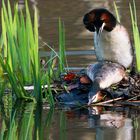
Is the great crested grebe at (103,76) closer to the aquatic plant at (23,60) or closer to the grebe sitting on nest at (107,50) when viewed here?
the grebe sitting on nest at (107,50)

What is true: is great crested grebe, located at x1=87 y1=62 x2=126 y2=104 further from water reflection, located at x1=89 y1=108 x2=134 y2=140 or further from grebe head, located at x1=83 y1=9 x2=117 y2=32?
grebe head, located at x1=83 y1=9 x2=117 y2=32

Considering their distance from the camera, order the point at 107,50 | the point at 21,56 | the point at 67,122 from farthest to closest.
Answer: the point at 107,50
the point at 21,56
the point at 67,122

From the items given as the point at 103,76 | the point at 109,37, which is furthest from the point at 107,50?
the point at 103,76

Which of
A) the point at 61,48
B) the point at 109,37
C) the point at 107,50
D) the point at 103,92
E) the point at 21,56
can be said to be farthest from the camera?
the point at 61,48

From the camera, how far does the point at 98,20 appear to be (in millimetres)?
10297

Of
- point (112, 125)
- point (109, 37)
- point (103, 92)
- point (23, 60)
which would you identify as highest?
point (109, 37)

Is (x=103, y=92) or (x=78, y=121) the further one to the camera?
(x=103, y=92)

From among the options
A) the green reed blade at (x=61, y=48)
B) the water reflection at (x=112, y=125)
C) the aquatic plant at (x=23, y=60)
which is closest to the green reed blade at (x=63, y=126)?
the water reflection at (x=112, y=125)

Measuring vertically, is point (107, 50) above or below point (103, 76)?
above

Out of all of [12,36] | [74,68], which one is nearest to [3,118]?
[12,36]

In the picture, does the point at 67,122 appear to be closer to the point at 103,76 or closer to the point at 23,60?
the point at 103,76

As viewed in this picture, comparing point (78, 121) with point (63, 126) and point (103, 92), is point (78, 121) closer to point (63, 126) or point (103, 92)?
point (63, 126)

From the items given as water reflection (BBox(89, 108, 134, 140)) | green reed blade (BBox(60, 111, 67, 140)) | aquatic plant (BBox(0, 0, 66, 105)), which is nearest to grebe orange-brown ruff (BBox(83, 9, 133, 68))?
aquatic plant (BBox(0, 0, 66, 105))

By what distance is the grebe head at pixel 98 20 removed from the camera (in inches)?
404
